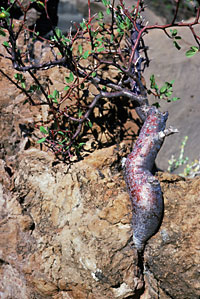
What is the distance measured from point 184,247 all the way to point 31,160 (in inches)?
53.7

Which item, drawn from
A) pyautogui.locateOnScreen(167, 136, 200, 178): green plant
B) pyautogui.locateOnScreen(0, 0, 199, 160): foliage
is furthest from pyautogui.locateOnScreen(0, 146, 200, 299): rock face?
pyautogui.locateOnScreen(167, 136, 200, 178): green plant

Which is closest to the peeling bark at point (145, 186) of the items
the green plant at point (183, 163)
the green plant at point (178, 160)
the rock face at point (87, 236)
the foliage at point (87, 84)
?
the rock face at point (87, 236)

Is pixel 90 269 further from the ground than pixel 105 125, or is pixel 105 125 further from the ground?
pixel 105 125

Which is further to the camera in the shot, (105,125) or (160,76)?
(160,76)

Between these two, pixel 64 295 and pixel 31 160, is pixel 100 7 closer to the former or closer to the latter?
pixel 31 160

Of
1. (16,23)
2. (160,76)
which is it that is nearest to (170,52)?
(160,76)

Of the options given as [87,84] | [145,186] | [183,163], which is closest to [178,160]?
[183,163]

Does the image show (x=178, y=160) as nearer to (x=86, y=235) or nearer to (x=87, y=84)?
(x=87, y=84)

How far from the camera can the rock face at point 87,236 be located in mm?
2195

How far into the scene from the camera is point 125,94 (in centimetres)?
260

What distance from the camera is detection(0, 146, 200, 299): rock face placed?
2.20m

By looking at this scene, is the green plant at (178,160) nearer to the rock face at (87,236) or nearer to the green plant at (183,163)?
the green plant at (183,163)

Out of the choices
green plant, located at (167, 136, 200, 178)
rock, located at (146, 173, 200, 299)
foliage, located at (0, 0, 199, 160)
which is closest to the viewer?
rock, located at (146, 173, 200, 299)

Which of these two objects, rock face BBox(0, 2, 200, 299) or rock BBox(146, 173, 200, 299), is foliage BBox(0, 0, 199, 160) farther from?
rock BBox(146, 173, 200, 299)
